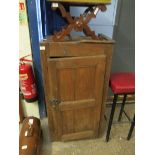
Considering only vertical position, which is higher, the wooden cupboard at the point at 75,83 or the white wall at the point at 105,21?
the white wall at the point at 105,21

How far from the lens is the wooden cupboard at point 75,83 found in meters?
1.34

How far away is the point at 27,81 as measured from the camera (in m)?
1.79

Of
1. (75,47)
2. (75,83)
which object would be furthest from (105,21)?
(75,83)

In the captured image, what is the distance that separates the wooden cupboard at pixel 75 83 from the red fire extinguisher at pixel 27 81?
398 mm

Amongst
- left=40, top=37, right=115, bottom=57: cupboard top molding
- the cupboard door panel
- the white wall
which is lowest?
the cupboard door panel

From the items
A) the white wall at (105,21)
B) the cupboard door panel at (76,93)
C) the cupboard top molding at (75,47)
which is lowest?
the cupboard door panel at (76,93)

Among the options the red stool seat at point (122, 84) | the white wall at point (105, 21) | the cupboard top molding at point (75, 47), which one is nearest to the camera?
the cupboard top molding at point (75, 47)

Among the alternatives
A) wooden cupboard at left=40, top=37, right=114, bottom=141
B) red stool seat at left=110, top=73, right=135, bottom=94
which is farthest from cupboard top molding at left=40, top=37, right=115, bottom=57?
red stool seat at left=110, top=73, right=135, bottom=94

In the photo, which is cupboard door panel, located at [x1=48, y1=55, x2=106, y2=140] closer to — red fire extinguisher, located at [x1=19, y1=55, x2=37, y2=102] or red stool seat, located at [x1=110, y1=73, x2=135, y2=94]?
red stool seat, located at [x1=110, y1=73, x2=135, y2=94]

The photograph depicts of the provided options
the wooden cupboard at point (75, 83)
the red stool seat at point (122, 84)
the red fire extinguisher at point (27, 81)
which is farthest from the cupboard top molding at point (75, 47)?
the red fire extinguisher at point (27, 81)

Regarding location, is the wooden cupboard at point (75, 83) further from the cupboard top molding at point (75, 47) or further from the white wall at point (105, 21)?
the white wall at point (105, 21)

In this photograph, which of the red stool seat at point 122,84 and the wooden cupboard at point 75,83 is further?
the red stool seat at point 122,84

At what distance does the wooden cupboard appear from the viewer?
134 centimetres

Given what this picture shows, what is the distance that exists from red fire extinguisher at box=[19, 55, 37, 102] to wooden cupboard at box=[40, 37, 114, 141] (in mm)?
398
